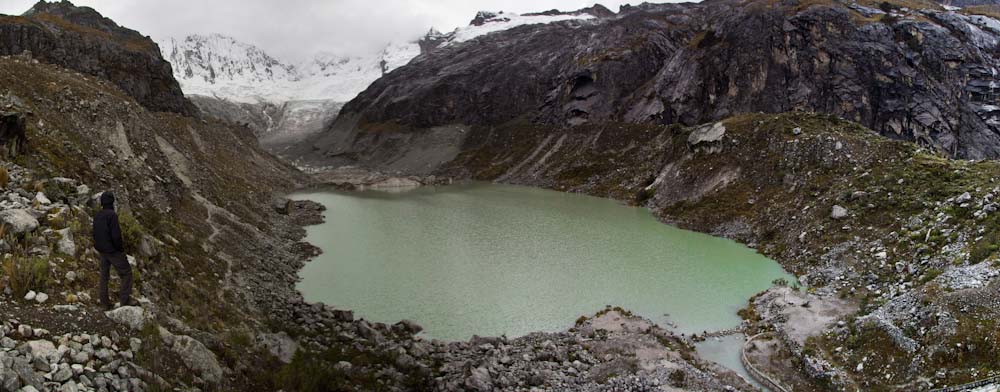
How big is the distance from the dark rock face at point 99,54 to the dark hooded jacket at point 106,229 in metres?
58.0

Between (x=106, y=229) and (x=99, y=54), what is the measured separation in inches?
2637

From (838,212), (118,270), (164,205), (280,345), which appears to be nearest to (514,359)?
(280,345)

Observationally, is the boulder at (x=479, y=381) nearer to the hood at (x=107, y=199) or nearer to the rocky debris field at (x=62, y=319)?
the rocky debris field at (x=62, y=319)

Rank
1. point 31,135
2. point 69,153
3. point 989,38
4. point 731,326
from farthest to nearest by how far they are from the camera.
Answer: point 989,38
point 731,326
point 69,153
point 31,135

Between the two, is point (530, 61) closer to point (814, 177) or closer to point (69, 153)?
point (814, 177)

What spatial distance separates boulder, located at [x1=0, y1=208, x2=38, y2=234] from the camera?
1162cm

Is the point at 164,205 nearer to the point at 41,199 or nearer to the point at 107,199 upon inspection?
the point at 41,199

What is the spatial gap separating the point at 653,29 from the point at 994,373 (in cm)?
9783

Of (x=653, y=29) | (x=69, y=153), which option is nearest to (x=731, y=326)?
(x=69, y=153)

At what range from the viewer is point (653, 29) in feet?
340

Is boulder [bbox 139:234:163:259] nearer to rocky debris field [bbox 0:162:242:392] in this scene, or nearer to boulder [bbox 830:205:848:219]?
rocky debris field [bbox 0:162:242:392]

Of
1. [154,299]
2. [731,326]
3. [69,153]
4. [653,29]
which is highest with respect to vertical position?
[653,29]

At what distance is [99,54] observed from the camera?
62.7 m

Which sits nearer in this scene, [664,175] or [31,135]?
[31,135]
